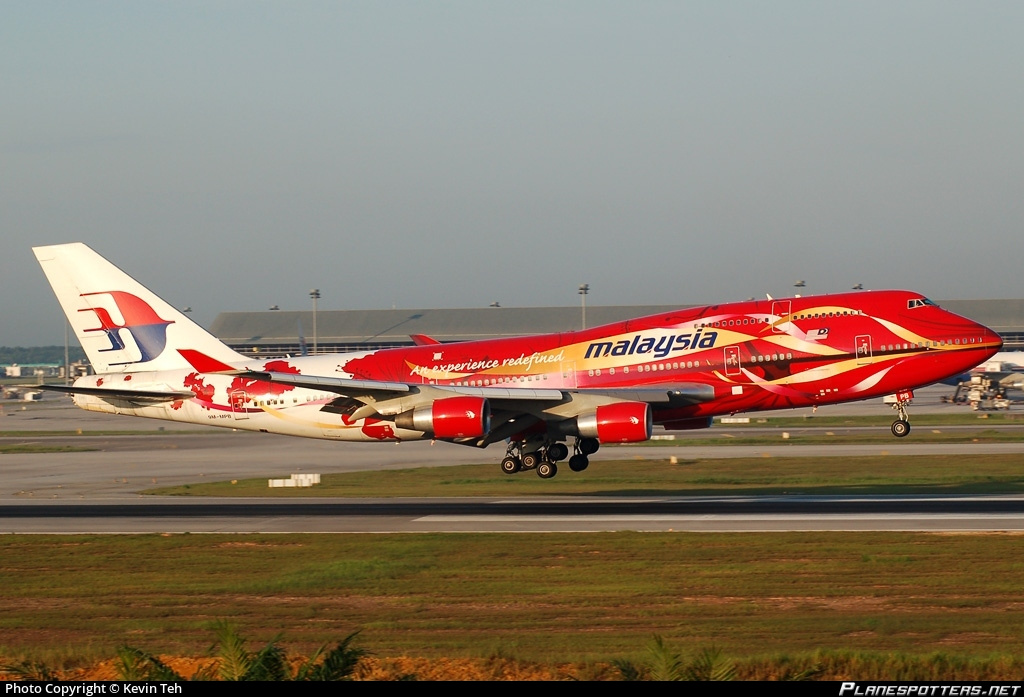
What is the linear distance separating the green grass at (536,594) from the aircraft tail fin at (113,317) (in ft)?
37.6

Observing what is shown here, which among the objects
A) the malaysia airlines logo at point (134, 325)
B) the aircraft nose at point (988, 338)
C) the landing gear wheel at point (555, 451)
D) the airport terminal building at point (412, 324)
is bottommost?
the landing gear wheel at point (555, 451)

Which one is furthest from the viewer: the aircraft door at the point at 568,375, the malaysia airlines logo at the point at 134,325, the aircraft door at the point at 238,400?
the malaysia airlines logo at the point at 134,325

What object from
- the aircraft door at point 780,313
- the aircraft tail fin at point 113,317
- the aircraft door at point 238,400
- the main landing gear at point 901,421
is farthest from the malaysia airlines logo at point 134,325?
the main landing gear at point 901,421

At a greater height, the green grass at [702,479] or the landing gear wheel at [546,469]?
the landing gear wheel at [546,469]

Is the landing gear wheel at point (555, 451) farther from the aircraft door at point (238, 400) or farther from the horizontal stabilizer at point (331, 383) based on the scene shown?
the aircraft door at point (238, 400)

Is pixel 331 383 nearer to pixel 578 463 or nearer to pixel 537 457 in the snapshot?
pixel 537 457

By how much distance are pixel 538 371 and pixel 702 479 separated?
42.3 feet

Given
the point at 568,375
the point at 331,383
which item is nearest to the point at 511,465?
the point at 568,375

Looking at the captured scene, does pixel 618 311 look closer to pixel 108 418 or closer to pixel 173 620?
pixel 108 418

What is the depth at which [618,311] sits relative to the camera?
17425 centimetres

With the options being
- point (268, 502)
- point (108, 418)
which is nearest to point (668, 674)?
point (268, 502)

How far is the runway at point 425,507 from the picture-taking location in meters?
34.3

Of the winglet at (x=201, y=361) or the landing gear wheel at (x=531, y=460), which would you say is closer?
the landing gear wheel at (x=531, y=460)
